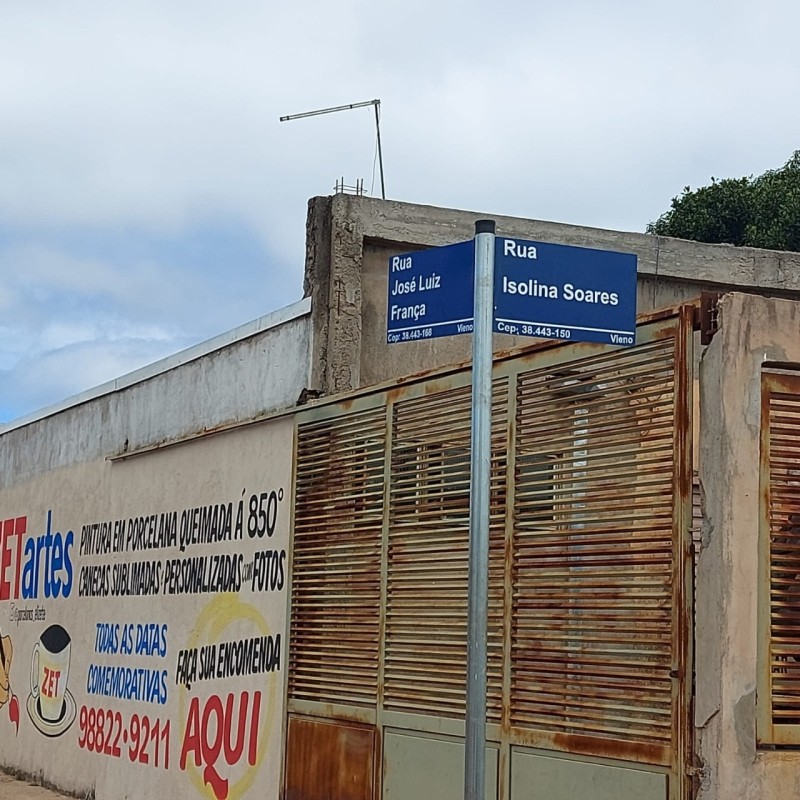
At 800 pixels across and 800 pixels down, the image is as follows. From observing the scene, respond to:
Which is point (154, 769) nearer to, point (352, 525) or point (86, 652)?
point (86, 652)

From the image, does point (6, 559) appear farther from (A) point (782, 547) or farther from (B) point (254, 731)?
(A) point (782, 547)

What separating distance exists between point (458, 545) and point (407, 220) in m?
3.47

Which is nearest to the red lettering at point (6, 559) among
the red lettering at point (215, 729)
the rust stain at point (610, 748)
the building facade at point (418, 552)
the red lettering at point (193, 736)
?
the building facade at point (418, 552)

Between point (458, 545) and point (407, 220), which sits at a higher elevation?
point (407, 220)

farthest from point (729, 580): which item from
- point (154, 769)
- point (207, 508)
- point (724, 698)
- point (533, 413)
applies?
point (154, 769)

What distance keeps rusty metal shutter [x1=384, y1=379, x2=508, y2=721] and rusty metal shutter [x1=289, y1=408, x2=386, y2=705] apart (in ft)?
0.81

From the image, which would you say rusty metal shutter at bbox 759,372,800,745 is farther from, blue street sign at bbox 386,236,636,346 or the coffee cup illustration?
the coffee cup illustration

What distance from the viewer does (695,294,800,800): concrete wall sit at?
20.0ft

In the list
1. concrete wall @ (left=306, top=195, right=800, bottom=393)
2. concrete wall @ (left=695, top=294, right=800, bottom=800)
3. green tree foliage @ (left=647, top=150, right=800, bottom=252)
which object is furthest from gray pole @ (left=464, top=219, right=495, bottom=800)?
green tree foliage @ (left=647, top=150, right=800, bottom=252)

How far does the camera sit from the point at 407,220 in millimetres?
10766

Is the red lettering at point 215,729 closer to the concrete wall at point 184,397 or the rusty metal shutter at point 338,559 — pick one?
the rusty metal shutter at point 338,559

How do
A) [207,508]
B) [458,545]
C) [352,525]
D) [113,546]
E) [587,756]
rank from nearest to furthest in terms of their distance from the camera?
[587,756]
[458,545]
[352,525]
[207,508]
[113,546]

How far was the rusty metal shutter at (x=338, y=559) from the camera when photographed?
890 cm

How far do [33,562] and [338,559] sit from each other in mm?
7526
